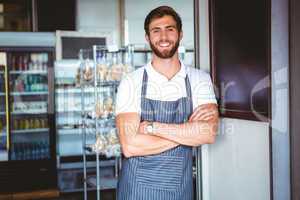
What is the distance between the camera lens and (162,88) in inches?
88.2

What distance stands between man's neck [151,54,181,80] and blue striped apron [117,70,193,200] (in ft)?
0.26

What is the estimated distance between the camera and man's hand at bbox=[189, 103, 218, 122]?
7.15 feet

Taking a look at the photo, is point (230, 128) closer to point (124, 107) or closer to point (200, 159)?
point (200, 159)

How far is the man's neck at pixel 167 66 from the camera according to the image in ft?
7.42

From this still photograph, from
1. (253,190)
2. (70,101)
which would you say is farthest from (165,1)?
(253,190)

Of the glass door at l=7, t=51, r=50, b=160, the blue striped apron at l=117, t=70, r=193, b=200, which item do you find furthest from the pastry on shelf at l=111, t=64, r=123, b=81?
the blue striped apron at l=117, t=70, r=193, b=200

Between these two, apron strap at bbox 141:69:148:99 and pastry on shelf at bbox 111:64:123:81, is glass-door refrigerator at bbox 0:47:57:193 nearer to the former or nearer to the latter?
pastry on shelf at bbox 111:64:123:81

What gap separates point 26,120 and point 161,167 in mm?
3696

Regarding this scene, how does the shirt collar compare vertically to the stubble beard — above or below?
below

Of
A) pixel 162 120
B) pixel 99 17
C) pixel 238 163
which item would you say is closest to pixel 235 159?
pixel 238 163

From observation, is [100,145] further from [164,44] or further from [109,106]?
[164,44]

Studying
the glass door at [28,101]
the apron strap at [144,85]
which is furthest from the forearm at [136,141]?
the glass door at [28,101]

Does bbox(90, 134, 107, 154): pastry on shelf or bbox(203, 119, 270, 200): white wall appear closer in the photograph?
Result: bbox(203, 119, 270, 200): white wall

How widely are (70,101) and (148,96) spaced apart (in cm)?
372
